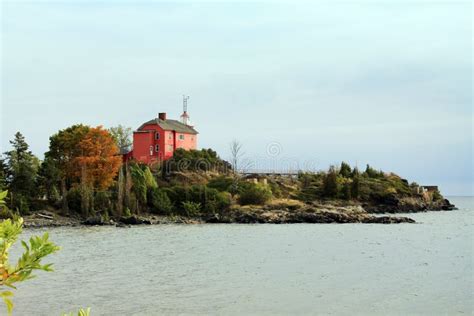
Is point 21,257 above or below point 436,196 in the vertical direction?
above

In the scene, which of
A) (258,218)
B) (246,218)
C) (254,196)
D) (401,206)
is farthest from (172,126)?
(401,206)

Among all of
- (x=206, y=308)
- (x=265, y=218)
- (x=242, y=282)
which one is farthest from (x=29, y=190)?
(x=206, y=308)

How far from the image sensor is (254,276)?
19438 mm

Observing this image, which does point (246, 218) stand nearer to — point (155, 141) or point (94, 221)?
point (94, 221)

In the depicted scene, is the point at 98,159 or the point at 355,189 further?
the point at 355,189

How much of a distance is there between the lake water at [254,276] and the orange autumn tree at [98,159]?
684 inches

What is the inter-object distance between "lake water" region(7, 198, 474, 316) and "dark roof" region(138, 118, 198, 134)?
97.4 ft

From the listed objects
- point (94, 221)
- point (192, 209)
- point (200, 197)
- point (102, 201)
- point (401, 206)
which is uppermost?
point (200, 197)

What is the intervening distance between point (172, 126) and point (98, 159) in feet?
48.4

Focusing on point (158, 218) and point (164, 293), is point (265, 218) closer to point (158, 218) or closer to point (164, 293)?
point (158, 218)

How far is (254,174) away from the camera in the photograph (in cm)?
6781

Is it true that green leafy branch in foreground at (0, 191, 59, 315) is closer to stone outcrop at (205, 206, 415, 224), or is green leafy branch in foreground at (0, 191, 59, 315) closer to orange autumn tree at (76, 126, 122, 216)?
stone outcrop at (205, 206, 415, 224)

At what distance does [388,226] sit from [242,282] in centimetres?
2838

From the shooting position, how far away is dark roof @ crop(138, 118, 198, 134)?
63666mm
